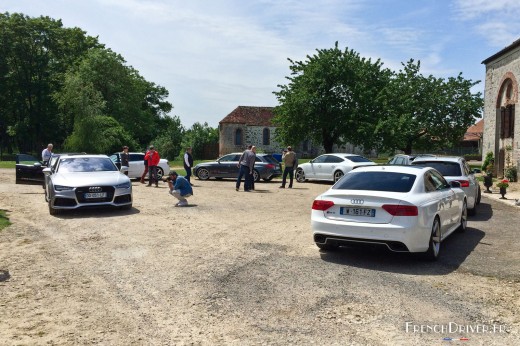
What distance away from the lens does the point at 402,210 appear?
6570 millimetres

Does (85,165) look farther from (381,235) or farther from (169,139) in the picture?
(169,139)

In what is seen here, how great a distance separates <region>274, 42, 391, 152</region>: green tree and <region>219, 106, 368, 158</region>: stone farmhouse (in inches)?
1053

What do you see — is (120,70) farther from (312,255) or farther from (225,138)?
(312,255)

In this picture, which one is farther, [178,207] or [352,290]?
[178,207]

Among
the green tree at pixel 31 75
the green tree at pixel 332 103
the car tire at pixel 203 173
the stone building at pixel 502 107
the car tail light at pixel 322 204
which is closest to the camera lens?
the car tail light at pixel 322 204

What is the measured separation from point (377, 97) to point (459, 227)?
Answer: 30776 mm

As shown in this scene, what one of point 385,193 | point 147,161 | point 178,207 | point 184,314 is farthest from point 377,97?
point 184,314

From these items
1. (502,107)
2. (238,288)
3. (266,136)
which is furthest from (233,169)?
(266,136)

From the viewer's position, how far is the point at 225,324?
14.4ft

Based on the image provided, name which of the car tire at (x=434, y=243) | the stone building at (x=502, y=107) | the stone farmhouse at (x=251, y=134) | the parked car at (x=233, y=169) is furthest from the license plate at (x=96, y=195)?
the stone farmhouse at (x=251, y=134)

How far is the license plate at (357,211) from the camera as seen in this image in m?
6.76

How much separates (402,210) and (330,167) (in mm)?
16078

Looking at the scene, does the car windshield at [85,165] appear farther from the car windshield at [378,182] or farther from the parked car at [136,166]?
the parked car at [136,166]

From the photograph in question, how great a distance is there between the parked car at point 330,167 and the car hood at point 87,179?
40.3ft
